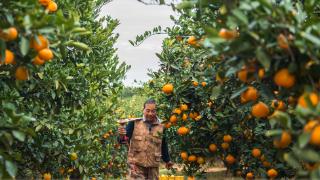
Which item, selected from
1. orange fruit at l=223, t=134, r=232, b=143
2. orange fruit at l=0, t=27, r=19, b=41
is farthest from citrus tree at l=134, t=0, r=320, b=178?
orange fruit at l=0, t=27, r=19, b=41

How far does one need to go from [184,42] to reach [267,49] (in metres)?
3.59

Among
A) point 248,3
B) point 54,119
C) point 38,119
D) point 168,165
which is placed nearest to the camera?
point 248,3

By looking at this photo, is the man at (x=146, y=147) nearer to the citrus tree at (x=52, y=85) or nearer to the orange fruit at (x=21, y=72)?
the citrus tree at (x=52, y=85)

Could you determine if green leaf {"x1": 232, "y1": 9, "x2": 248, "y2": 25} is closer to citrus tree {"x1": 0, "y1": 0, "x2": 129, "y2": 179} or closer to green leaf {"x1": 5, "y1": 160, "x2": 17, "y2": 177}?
citrus tree {"x1": 0, "y1": 0, "x2": 129, "y2": 179}

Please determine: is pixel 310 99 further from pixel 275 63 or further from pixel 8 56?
pixel 8 56

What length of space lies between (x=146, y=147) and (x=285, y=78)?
3232 mm

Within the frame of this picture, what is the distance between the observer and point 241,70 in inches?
83.7

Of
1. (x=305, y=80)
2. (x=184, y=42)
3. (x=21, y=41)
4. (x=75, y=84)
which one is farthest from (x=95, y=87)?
(x=305, y=80)

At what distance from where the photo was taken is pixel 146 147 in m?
5.02

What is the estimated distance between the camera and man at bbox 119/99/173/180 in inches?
197

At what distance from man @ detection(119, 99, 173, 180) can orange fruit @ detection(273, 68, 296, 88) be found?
3072 mm

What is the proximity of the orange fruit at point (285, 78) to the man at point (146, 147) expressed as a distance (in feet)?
10.1

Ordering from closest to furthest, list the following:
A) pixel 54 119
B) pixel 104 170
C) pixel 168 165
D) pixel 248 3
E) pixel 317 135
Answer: pixel 317 135, pixel 248 3, pixel 54 119, pixel 168 165, pixel 104 170

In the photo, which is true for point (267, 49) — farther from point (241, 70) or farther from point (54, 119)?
point (54, 119)
